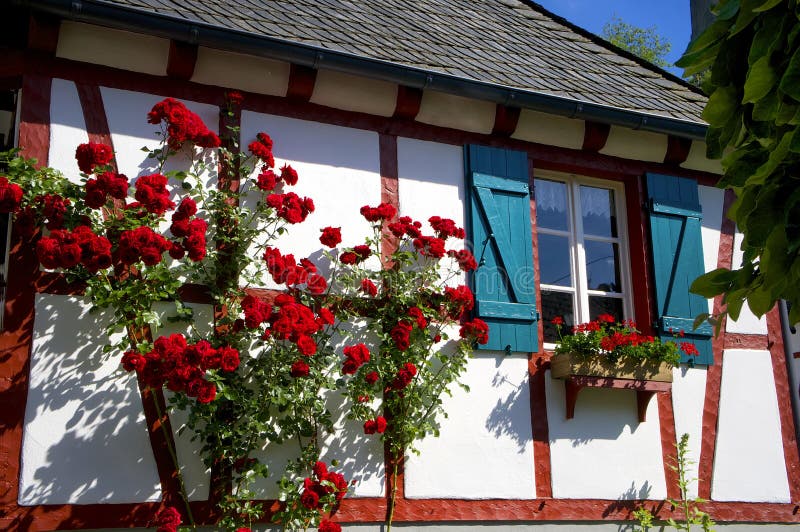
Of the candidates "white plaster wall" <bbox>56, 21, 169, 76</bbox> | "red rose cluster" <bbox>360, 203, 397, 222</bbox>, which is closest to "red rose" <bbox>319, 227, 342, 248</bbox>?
"red rose cluster" <bbox>360, 203, 397, 222</bbox>

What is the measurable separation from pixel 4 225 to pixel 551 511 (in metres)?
3.66

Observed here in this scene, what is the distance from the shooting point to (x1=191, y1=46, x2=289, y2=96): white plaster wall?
5.47 meters

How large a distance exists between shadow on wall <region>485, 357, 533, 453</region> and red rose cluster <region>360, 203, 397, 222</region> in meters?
1.18

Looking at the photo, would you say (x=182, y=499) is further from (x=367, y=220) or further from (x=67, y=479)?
(x=367, y=220)

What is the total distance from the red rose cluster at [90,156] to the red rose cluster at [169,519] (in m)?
1.71

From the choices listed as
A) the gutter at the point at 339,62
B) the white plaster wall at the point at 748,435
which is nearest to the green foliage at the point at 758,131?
the gutter at the point at 339,62

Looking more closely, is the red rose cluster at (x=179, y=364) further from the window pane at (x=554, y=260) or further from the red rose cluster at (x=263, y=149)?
the window pane at (x=554, y=260)

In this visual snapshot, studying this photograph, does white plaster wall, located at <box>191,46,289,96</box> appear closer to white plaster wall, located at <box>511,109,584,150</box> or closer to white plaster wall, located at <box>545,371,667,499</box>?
white plaster wall, located at <box>511,109,584,150</box>

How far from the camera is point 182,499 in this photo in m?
4.82

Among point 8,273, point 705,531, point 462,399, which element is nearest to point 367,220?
point 462,399

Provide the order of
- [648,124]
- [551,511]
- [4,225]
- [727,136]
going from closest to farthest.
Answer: [727,136]
[4,225]
[551,511]
[648,124]

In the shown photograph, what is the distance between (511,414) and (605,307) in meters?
1.27

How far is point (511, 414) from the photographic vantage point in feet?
19.1

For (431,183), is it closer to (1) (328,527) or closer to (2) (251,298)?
(2) (251,298)
